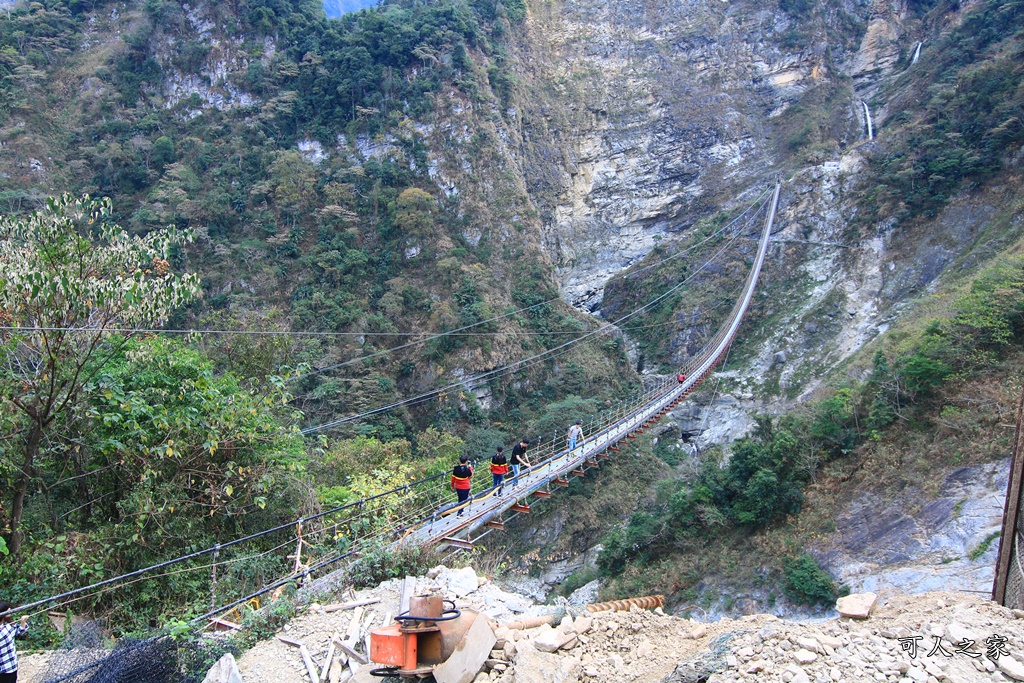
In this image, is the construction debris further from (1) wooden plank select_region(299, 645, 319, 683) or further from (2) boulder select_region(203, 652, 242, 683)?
(2) boulder select_region(203, 652, 242, 683)

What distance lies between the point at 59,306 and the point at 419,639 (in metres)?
4.18

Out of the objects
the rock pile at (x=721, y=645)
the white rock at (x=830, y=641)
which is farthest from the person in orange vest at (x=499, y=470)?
the white rock at (x=830, y=641)

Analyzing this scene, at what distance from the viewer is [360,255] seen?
79.3ft

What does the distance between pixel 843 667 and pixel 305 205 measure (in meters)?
26.1

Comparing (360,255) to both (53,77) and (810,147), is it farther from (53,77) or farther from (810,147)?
(810,147)

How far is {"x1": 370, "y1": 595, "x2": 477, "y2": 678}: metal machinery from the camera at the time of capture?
10.8ft

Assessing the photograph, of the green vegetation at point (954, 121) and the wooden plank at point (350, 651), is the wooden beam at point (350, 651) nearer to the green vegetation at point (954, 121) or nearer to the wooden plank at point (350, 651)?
the wooden plank at point (350, 651)

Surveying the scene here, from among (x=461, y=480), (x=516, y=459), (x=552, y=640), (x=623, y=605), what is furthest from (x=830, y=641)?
(x=516, y=459)

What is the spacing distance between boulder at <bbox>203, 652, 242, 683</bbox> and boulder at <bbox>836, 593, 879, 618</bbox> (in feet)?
11.2

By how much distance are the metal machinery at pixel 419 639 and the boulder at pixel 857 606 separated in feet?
7.18

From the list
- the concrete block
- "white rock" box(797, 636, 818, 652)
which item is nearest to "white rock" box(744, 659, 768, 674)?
"white rock" box(797, 636, 818, 652)

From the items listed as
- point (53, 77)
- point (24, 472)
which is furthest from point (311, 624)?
point (53, 77)

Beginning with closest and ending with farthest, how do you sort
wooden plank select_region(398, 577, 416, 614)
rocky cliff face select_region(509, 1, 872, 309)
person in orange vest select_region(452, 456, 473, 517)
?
wooden plank select_region(398, 577, 416, 614)
person in orange vest select_region(452, 456, 473, 517)
rocky cliff face select_region(509, 1, 872, 309)

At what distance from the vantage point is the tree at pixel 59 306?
197 inches
